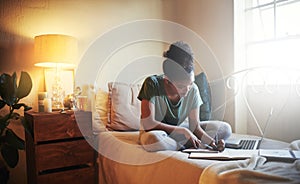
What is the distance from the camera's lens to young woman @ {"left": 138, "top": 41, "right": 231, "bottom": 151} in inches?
58.5

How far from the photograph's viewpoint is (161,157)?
55.1 inches

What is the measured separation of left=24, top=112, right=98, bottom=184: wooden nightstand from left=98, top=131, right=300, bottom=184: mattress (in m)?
0.11

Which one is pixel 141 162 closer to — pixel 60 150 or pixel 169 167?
pixel 169 167

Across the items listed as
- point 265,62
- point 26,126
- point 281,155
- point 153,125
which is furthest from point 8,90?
point 265,62

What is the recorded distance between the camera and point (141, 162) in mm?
1489

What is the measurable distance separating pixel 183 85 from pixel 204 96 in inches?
26.0

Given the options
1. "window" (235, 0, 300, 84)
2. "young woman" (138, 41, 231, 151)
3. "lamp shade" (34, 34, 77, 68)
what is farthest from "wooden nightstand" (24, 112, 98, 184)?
"window" (235, 0, 300, 84)

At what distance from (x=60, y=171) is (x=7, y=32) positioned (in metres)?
1.09

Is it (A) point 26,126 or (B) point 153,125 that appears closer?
(B) point 153,125

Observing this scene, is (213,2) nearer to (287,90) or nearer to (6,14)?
(287,90)

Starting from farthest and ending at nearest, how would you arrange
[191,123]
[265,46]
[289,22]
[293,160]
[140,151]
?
1. [265,46]
2. [289,22]
3. [191,123]
4. [140,151]
5. [293,160]

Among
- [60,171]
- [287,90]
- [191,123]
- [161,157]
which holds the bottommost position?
[60,171]

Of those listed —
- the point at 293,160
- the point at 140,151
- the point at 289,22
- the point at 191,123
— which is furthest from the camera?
the point at 289,22

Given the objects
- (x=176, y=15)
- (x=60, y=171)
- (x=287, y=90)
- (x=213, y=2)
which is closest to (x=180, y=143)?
(x=60, y=171)
